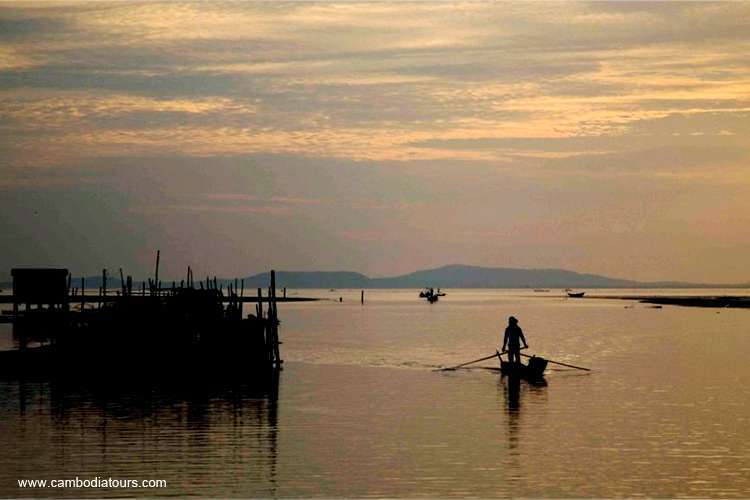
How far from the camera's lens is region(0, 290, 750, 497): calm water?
20531 millimetres

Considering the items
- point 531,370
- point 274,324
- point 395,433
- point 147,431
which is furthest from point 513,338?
point 147,431

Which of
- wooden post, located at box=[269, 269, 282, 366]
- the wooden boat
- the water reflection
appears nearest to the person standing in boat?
the wooden boat

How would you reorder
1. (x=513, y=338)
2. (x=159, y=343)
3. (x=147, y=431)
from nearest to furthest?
(x=147, y=431) → (x=513, y=338) → (x=159, y=343)

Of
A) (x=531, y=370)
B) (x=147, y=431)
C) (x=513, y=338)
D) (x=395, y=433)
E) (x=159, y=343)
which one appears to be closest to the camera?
(x=147, y=431)

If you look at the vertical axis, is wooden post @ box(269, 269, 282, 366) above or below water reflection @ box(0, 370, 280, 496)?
above

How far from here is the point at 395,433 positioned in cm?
2639

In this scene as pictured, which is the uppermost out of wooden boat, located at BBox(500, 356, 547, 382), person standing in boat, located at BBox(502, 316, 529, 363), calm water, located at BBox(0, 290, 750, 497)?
person standing in boat, located at BBox(502, 316, 529, 363)

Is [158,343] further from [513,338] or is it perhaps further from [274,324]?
[513,338]

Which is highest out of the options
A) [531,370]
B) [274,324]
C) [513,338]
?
[274,324]

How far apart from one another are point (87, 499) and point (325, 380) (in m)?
21.3

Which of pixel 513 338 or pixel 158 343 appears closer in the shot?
pixel 513 338

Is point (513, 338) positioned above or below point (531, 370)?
above

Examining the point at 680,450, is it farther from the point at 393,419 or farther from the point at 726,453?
the point at 393,419

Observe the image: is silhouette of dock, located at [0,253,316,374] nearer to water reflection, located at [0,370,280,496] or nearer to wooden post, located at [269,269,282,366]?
wooden post, located at [269,269,282,366]
